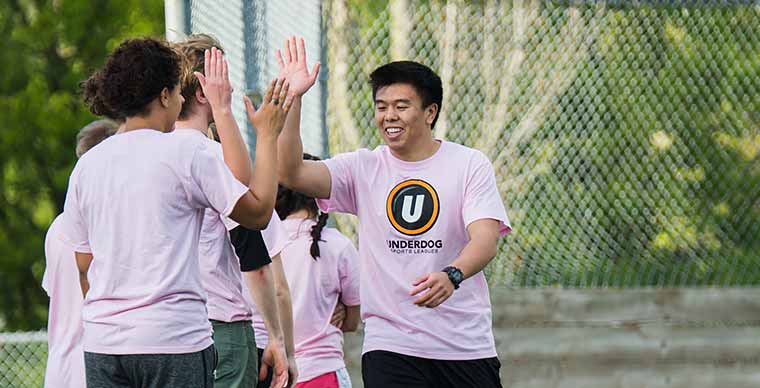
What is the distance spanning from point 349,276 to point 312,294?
0.64 ft

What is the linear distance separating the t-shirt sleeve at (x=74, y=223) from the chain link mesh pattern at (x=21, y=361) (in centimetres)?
455

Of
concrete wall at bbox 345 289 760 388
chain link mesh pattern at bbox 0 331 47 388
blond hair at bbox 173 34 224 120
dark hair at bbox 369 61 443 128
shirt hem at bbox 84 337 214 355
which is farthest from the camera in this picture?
chain link mesh pattern at bbox 0 331 47 388

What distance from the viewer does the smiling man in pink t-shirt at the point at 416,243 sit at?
4.44 m

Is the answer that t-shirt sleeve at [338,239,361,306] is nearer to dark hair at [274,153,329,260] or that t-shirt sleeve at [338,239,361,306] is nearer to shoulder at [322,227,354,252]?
shoulder at [322,227,354,252]

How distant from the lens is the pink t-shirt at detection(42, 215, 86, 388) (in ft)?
13.3

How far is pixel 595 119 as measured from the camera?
26.1 ft

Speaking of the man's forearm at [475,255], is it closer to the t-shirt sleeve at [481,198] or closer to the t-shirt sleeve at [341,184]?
the t-shirt sleeve at [481,198]

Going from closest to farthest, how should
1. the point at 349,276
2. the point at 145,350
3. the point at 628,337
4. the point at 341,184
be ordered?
the point at 145,350 → the point at 341,184 → the point at 349,276 → the point at 628,337

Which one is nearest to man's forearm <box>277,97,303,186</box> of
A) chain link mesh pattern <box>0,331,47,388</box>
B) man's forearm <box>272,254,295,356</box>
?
man's forearm <box>272,254,295,356</box>

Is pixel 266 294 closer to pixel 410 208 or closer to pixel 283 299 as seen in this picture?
pixel 283 299

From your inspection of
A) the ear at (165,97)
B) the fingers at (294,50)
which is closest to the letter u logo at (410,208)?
the fingers at (294,50)

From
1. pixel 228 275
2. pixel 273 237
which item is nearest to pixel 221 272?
pixel 228 275

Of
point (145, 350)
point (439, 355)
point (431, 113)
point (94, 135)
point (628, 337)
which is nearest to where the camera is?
point (145, 350)

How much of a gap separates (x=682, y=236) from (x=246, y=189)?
5.23 meters
